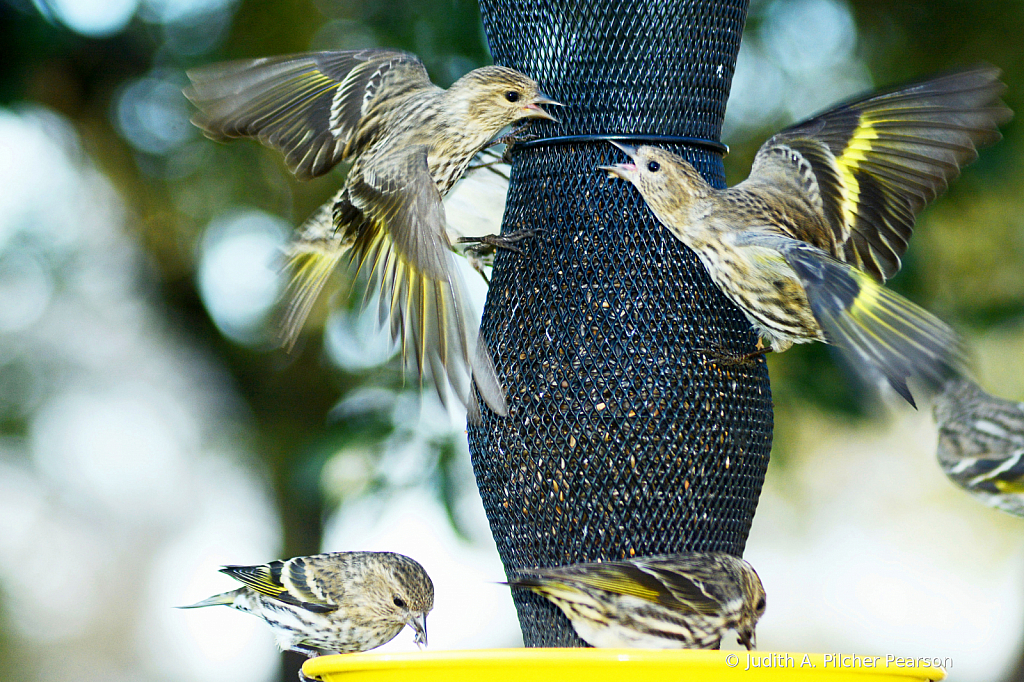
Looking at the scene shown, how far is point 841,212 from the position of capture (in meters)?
3.74

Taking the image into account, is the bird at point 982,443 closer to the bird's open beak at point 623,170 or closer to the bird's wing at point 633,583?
the bird's wing at point 633,583

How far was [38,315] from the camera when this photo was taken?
7398 mm

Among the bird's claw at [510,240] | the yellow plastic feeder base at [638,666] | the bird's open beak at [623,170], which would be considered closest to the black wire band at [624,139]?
the bird's open beak at [623,170]

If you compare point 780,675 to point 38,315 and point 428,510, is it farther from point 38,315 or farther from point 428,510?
point 38,315

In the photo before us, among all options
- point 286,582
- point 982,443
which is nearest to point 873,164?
point 982,443

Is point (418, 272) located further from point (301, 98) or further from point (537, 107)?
point (301, 98)

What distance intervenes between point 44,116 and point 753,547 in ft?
18.0

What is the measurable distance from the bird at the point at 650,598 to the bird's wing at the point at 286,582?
178cm

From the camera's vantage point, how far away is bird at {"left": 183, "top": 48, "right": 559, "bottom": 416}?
3174mm

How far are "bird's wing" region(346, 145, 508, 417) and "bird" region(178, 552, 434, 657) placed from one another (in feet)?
5.40

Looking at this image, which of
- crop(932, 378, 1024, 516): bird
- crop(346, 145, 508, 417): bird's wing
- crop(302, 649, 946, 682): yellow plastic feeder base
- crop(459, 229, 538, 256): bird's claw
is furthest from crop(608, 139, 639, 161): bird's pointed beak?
crop(302, 649, 946, 682): yellow plastic feeder base

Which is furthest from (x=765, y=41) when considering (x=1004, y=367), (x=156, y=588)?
(x=156, y=588)

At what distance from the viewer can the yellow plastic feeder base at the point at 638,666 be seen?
2.45m

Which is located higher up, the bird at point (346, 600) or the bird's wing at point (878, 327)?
the bird's wing at point (878, 327)
